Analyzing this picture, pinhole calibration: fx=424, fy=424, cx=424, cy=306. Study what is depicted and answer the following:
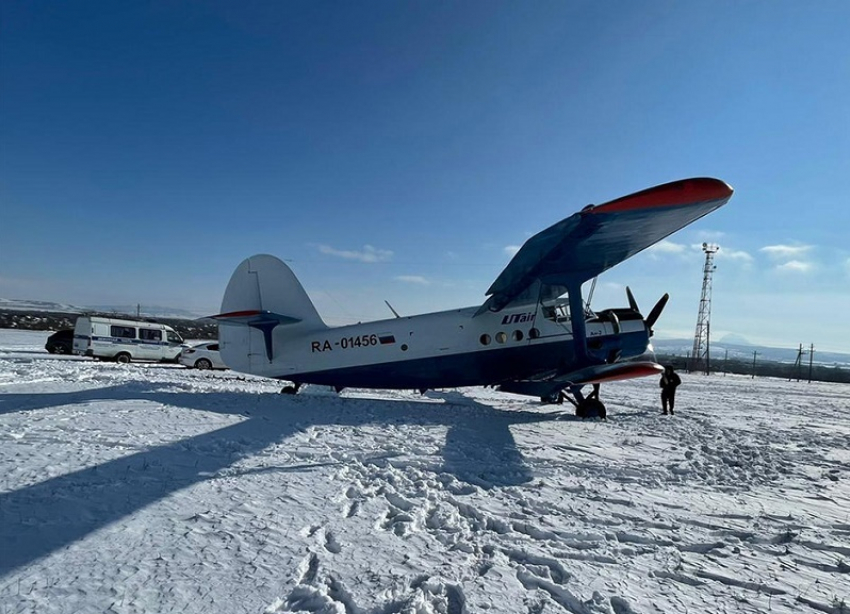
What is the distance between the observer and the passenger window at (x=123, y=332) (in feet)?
74.4

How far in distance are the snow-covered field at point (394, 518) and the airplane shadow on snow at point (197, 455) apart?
0.03 meters

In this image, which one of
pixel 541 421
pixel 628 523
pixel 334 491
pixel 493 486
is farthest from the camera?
pixel 541 421

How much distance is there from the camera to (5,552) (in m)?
2.82

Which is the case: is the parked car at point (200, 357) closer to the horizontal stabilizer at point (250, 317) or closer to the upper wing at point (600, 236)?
the horizontal stabilizer at point (250, 317)

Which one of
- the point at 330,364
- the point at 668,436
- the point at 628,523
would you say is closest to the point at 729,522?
the point at 628,523

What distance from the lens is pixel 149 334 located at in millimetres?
24094

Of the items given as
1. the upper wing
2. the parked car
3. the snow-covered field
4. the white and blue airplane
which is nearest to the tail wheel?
the white and blue airplane

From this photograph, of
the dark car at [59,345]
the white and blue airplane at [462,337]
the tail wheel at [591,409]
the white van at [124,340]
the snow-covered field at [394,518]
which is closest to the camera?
the snow-covered field at [394,518]

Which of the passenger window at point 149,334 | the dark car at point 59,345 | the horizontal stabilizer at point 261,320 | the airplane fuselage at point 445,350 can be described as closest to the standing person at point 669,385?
the airplane fuselage at point 445,350

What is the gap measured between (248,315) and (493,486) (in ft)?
26.0

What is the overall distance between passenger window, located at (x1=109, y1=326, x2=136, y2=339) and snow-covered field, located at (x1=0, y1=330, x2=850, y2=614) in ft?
57.2

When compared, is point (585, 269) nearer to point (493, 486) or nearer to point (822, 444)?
point (822, 444)

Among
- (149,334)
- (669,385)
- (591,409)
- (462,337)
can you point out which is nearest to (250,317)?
(462,337)

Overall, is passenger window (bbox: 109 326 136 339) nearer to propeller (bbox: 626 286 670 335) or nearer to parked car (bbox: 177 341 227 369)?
parked car (bbox: 177 341 227 369)
